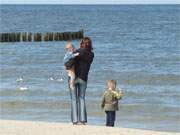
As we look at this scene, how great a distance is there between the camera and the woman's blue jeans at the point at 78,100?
1446cm

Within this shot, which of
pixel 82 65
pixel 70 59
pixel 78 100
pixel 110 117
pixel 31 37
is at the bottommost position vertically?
pixel 31 37

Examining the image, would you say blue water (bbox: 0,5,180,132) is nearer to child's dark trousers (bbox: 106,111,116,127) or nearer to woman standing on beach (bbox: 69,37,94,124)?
child's dark trousers (bbox: 106,111,116,127)

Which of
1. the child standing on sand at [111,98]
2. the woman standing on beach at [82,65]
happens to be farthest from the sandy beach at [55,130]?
the child standing on sand at [111,98]

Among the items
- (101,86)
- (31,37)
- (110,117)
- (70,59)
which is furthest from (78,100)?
(31,37)

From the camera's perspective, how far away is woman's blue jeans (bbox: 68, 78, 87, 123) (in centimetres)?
1446

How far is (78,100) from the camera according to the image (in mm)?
14594

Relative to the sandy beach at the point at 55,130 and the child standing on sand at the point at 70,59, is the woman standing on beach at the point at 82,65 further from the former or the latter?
the sandy beach at the point at 55,130

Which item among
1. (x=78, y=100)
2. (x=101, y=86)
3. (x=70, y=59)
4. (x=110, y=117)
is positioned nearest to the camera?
(x=70, y=59)

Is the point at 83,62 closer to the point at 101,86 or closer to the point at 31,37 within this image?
the point at 101,86

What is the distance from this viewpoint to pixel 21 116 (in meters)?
19.6

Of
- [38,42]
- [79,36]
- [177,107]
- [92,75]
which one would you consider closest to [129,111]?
[177,107]

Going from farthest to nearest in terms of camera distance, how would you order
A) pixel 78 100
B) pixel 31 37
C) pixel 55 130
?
pixel 31 37, pixel 78 100, pixel 55 130

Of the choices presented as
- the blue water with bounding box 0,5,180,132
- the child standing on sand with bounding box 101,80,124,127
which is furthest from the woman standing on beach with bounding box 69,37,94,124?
the blue water with bounding box 0,5,180,132

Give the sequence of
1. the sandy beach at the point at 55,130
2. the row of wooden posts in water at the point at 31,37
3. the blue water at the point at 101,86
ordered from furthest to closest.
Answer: the row of wooden posts in water at the point at 31,37 → the blue water at the point at 101,86 → the sandy beach at the point at 55,130
